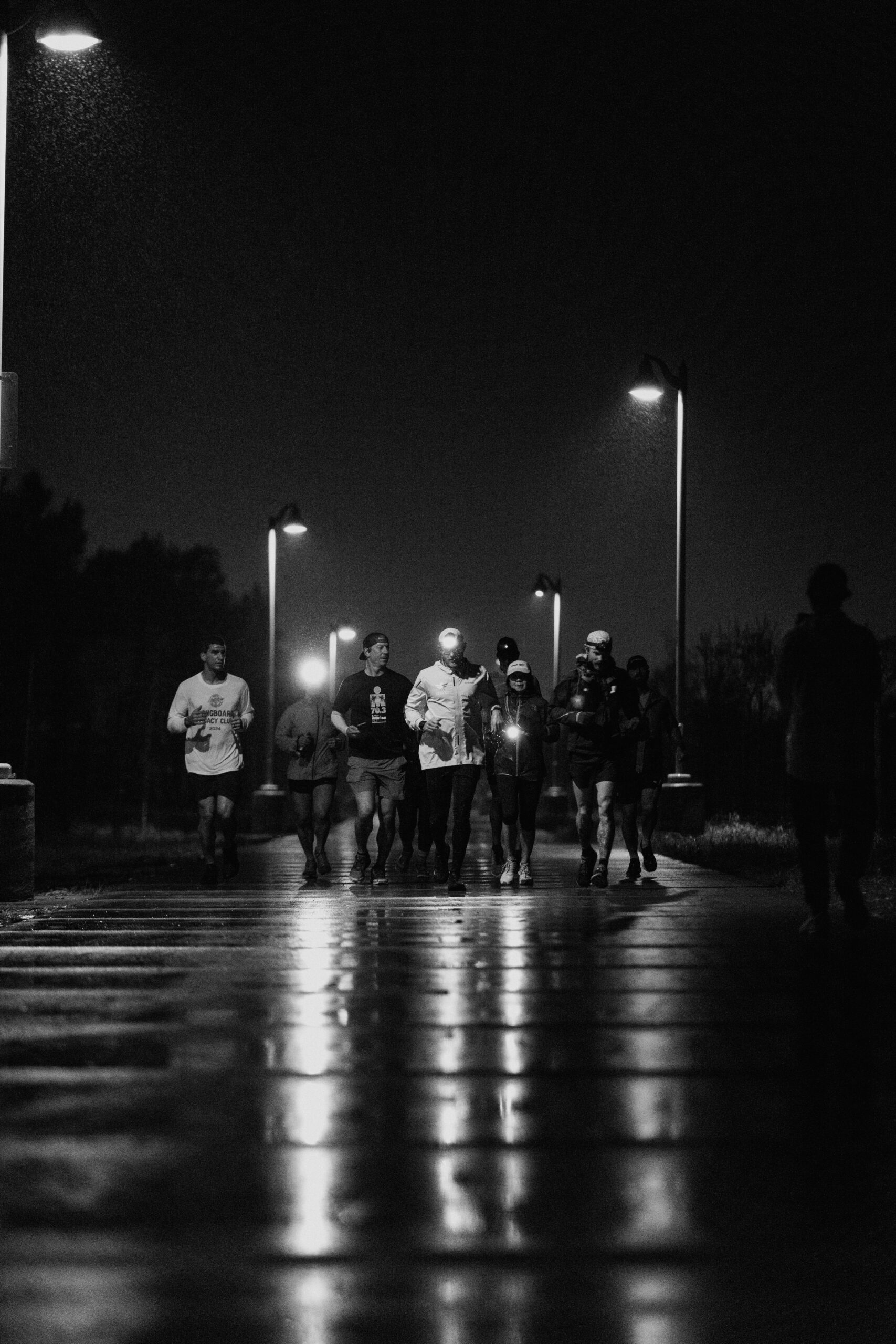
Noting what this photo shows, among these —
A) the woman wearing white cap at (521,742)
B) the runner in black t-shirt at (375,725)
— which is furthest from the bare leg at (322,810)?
the woman wearing white cap at (521,742)

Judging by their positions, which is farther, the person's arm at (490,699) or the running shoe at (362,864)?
the running shoe at (362,864)

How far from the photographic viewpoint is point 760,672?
60719 millimetres

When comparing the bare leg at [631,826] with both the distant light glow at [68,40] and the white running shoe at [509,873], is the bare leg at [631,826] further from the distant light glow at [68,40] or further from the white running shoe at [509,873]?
the distant light glow at [68,40]

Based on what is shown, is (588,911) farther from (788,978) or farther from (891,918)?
(788,978)

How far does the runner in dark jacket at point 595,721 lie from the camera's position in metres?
14.2

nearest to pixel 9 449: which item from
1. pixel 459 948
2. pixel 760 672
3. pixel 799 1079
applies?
pixel 459 948

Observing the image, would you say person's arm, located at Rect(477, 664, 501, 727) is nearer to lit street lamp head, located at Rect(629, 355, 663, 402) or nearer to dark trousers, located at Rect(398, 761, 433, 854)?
dark trousers, located at Rect(398, 761, 433, 854)

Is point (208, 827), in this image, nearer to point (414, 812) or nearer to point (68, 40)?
point (414, 812)

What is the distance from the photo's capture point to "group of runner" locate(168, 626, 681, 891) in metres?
13.9

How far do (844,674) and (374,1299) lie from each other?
21.6 ft

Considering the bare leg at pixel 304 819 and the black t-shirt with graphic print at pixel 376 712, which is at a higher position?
the black t-shirt with graphic print at pixel 376 712

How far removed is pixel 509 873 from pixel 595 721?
1718 mm

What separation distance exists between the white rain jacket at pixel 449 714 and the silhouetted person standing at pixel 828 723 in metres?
4.03

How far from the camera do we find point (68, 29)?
13.3m
